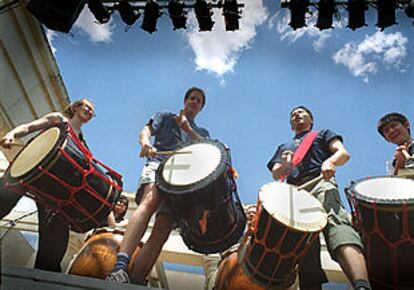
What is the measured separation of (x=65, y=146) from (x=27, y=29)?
9.38ft

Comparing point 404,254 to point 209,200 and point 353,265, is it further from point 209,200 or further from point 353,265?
point 209,200

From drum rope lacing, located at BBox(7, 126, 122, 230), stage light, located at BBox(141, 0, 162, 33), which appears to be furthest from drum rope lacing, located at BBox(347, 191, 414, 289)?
stage light, located at BBox(141, 0, 162, 33)

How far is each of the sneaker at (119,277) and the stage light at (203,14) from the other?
3371 millimetres

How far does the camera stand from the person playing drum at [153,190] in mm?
2633

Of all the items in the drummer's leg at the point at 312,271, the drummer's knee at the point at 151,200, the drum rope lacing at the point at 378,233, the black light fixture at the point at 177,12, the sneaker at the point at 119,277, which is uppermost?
the black light fixture at the point at 177,12

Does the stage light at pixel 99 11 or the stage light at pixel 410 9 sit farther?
the stage light at pixel 99 11

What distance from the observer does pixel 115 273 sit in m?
2.41

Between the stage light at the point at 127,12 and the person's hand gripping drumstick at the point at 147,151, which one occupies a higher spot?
the stage light at the point at 127,12

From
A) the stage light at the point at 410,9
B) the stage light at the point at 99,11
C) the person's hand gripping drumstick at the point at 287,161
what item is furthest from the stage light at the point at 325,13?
the person's hand gripping drumstick at the point at 287,161

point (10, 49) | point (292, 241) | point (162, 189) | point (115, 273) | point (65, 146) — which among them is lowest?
point (292, 241)

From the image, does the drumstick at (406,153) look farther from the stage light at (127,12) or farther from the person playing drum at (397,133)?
the stage light at (127,12)

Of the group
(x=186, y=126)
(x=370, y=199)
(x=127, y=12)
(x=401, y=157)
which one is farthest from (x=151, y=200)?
(x=127, y=12)

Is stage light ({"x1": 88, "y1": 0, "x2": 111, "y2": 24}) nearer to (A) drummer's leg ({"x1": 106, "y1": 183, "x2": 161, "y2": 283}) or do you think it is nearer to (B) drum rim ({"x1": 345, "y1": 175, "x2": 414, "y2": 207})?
(A) drummer's leg ({"x1": 106, "y1": 183, "x2": 161, "y2": 283})

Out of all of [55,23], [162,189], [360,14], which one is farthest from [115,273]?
[360,14]
